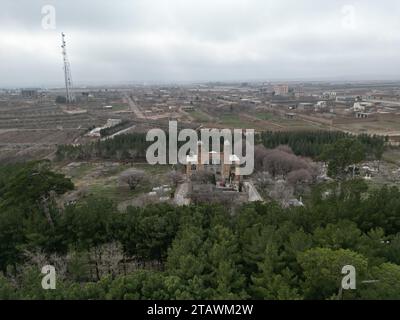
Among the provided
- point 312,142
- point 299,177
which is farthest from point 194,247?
point 312,142

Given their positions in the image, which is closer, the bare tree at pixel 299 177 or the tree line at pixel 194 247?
the tree line at pixel 194 247

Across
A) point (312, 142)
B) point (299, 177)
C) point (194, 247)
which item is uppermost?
point (194, 247)

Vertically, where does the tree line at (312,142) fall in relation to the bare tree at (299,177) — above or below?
above

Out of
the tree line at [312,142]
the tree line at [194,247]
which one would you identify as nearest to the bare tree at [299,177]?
the tree line at [312,142]

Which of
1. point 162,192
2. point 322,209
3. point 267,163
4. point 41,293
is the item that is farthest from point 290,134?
point 41,293

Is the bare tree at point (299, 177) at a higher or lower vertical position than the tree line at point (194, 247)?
lower

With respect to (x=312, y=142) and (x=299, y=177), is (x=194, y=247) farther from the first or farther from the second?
(x=312, y=142)

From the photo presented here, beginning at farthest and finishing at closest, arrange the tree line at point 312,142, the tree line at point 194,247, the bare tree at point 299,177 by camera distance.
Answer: the tree line at point 312,142 → the bare tree at point 299,177 → the tree line at point 194,247

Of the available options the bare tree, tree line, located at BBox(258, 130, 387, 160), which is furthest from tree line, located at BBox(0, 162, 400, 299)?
tree line, located at BBox(258, 130, 387, 160)

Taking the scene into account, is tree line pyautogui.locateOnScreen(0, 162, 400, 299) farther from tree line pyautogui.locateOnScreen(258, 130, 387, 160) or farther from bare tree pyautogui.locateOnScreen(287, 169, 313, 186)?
tree line pyautogui.locateOnScreen(258, 130, 387, 160)

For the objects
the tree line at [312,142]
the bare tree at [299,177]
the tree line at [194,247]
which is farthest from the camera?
the tree line at [312,142]

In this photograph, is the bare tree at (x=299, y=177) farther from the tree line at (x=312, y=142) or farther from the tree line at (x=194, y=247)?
the tree line at (x=194, y=247)
